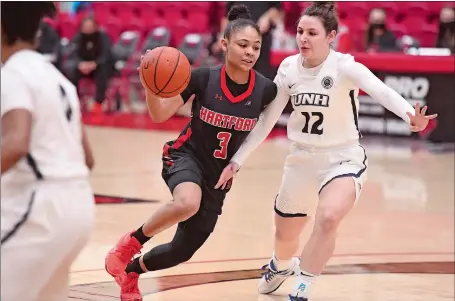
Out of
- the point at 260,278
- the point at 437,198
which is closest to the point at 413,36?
the point at 437,198

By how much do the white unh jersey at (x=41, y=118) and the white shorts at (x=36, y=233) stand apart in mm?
45

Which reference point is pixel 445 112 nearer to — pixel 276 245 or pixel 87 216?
pixel 276 245

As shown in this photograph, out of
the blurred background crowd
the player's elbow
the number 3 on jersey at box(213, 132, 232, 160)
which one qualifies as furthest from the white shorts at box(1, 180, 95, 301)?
the blurred background crowd

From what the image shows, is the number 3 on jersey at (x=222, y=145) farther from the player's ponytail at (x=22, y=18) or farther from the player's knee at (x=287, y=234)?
the player's ponytail at (x=22, y=18)

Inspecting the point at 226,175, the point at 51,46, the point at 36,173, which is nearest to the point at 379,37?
the point at 51,46

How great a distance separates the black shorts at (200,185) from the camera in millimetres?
5703

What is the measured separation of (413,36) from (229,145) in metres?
12.1

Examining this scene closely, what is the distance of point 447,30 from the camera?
1508 centimetres

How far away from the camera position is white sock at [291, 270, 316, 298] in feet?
18.2

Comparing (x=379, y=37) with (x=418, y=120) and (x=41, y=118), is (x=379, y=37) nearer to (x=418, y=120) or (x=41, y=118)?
(x=418, y=120)

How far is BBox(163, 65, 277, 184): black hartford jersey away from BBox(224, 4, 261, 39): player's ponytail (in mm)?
254

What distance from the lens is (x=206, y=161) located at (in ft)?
19.1

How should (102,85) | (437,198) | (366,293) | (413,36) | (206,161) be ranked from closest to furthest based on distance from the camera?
(206,161) → (366,293) → (437,198) → (413,36) → (102,85)

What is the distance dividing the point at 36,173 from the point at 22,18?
561 millimetres
